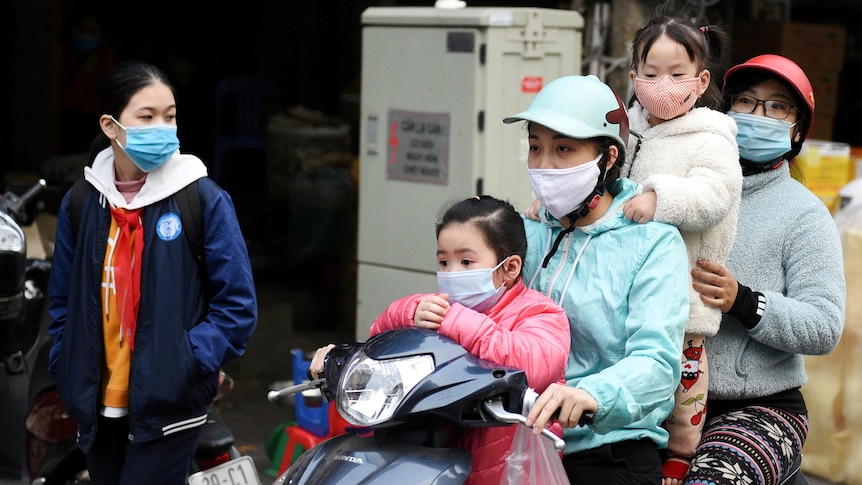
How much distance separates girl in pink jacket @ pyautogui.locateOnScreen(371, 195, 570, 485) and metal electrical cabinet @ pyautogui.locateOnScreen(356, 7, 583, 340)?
3036 millimetres

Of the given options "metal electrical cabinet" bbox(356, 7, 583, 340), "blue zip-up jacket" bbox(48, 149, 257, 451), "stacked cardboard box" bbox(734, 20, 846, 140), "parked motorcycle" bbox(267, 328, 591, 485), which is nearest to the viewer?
"parked motorcycle" bbox(267, 328, 591, 485)

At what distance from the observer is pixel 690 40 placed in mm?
3025

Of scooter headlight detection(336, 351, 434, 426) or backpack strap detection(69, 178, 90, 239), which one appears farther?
backpack strap detection(69, 178, 90, 239)

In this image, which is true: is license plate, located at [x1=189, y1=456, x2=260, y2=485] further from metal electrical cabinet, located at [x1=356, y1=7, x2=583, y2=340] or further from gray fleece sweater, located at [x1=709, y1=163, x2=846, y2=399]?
metal electrical cabinet, located at [x1=356, y1=7, x2=583, y2=340]

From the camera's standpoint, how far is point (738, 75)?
335 centimetres

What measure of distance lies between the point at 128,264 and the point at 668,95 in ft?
5.44

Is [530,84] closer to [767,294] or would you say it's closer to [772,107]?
[772,107]

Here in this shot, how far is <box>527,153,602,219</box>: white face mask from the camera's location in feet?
8.78

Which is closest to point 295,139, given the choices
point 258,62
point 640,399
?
point 258,62

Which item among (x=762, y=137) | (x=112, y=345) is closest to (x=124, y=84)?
(x=112, y=345)

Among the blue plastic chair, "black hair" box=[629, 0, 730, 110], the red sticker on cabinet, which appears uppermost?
"black hair" box=[629, 0, 730, 110]

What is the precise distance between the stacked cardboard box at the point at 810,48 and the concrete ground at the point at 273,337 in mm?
2940

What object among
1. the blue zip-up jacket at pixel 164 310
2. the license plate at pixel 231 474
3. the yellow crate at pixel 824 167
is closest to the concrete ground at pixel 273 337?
the yellow crate at pixel 824 167

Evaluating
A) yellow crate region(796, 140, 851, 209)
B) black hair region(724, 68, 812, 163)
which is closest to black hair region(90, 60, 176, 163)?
black hair region(724, 68, 812, 163)
